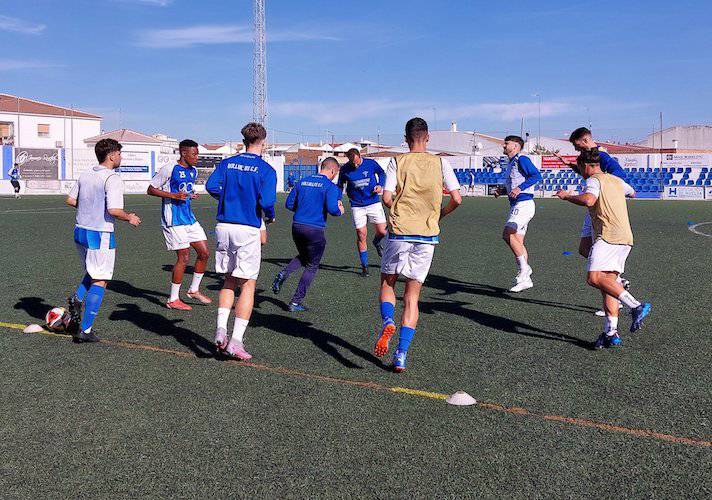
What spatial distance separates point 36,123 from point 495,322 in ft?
231

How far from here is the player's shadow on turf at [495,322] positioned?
6578 mm

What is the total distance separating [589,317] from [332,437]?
4.55 meters

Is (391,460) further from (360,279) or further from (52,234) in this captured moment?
(52,234)

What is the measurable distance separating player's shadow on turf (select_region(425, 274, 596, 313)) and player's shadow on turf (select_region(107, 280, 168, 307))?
3.87 meters

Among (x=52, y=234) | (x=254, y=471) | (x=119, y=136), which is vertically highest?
(x=119, y=136)

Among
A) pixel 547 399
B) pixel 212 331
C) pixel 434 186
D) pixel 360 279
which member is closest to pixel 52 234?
pixel 360 279

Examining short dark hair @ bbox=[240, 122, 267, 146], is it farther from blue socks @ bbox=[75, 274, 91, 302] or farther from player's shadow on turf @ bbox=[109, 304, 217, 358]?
blue socks @ bbox=[75, 274, 91, 302]

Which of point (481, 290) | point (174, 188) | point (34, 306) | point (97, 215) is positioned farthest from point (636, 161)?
point (97, 215)

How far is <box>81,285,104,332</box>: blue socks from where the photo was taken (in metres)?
6.26

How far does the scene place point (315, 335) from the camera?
21.8 feet

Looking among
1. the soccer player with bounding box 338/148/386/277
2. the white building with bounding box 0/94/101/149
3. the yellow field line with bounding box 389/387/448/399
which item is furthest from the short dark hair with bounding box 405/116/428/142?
A: the white building with bounding box 0/94/101/149

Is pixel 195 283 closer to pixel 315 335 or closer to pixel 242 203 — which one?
pixel 315 335

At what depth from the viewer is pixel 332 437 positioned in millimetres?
4016

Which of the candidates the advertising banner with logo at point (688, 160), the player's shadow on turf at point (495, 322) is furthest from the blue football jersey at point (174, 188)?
the advertising banner with logo at point (688, 160)
